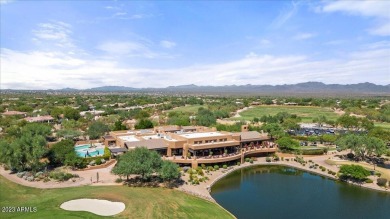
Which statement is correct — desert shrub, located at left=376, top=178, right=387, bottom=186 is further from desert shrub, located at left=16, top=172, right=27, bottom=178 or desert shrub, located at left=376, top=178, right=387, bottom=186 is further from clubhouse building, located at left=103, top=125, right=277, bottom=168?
desert shrub, located at left=16, top=172, right=27, bottom=178

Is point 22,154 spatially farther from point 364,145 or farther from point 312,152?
point 364,145

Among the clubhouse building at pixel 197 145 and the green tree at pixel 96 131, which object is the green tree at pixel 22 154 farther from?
the green tree at pixel 96 131

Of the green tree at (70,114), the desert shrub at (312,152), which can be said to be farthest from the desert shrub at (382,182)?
the green tree at (70,114)

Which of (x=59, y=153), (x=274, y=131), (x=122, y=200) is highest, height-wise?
(x=274, y=131)

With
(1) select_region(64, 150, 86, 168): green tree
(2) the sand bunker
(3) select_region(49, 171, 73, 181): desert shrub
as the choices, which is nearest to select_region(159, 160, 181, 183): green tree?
(2) the sand bunker

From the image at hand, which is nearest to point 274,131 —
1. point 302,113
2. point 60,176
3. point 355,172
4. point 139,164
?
point 355,172

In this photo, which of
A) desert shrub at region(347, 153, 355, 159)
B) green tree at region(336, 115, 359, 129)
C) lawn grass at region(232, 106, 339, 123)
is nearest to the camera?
desert shrub at region(347, 153, 355, 159)
